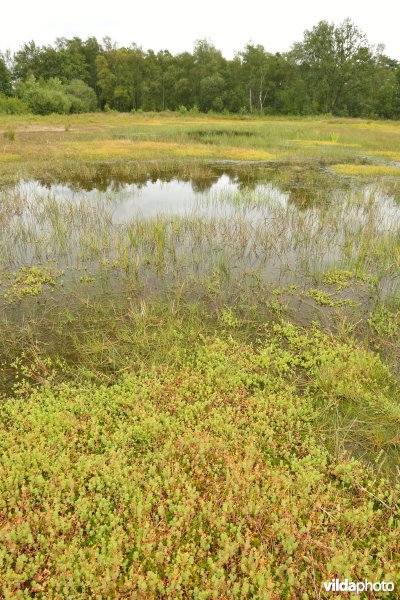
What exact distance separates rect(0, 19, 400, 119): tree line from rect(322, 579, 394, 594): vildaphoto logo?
7929 cm

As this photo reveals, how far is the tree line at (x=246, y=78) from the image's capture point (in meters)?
75.7

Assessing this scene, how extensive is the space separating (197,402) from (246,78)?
9047cm

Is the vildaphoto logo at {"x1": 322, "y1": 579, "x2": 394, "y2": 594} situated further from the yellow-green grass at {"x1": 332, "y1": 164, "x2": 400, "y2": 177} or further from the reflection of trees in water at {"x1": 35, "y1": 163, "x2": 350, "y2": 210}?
the yellow-green grass at {"x1": 332, "y1": 164, "x2": 400, "y2": 177}

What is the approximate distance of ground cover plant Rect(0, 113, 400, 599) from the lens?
3811 millimetres

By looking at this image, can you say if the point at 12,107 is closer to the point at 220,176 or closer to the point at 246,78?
the point at 220,176

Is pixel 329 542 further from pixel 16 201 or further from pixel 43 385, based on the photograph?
pixel 16 201

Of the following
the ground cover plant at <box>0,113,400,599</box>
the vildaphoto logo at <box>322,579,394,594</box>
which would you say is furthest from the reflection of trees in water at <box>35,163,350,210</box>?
the vildaphoto logo at <box>322,579,394,594</box>

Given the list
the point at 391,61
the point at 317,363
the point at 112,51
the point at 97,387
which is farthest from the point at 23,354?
the point at 391,61

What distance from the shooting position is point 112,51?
87.8 metres

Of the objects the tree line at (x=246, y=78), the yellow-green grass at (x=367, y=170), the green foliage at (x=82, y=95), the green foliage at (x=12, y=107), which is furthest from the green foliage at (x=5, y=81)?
the yellow-green grass at (x=367, y=170)

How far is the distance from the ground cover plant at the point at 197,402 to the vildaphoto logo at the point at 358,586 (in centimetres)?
6

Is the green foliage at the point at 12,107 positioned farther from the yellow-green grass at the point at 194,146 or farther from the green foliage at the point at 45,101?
the yellow-green grass at the point at 194,146

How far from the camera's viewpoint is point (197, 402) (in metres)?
5.67

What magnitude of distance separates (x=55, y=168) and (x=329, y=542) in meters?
22.8
